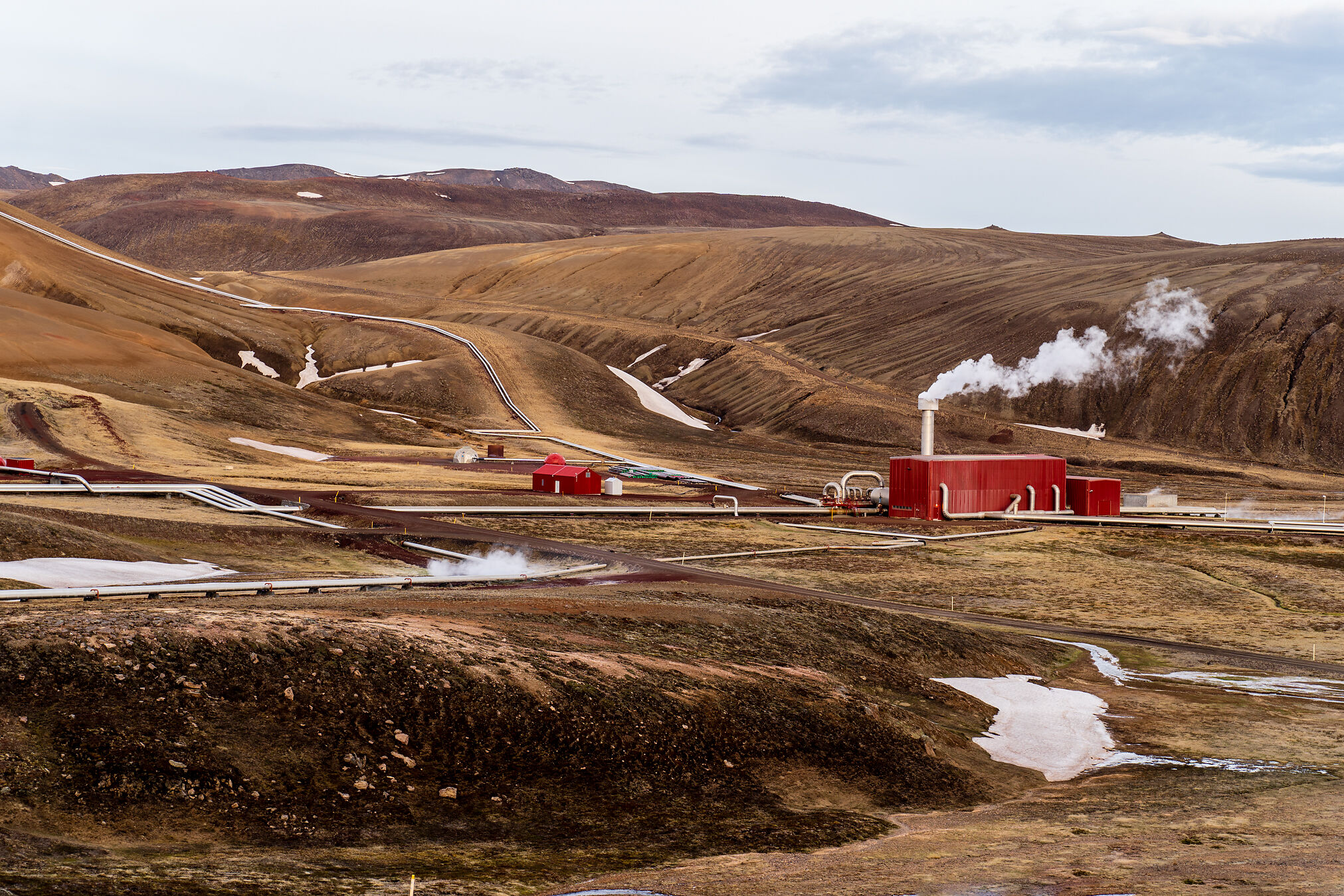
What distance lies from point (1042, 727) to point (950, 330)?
12054 cm

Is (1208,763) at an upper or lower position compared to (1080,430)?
lower

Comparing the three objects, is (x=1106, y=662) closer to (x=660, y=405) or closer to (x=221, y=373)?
(x=221, y=373)

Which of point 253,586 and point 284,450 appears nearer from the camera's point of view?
point 253,586

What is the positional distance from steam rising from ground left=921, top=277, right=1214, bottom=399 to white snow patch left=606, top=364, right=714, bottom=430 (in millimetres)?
24451

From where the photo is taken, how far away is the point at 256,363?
127750 mm

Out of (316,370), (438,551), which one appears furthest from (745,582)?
(316,370)

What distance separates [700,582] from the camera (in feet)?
142

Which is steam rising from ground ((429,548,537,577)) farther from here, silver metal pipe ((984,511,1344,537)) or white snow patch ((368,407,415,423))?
white snow patch ((368,407,415,423))

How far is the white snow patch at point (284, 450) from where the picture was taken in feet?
280

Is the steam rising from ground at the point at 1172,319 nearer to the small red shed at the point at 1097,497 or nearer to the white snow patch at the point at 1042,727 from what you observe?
the small red shed at the point at 1097,497

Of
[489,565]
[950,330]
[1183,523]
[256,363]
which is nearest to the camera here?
[489,565]

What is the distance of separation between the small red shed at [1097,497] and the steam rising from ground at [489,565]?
39.4 m

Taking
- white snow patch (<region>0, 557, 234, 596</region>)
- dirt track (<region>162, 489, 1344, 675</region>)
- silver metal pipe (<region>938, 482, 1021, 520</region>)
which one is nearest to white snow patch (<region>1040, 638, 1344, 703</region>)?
dirt track (<region>162, 489, 1344, 675</region>)

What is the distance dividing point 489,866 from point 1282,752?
1882 centimetres
